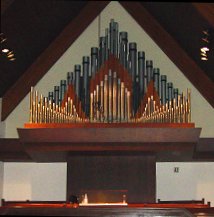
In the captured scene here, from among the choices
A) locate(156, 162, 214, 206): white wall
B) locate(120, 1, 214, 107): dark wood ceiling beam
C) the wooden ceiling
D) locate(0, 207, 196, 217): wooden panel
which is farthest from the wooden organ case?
locate(0, 207, 196, 217): wooden panel

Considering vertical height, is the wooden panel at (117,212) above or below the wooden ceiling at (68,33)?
below

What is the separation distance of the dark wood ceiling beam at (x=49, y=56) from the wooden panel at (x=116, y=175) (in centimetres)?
227

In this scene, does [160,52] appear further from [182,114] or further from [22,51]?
[22,51]

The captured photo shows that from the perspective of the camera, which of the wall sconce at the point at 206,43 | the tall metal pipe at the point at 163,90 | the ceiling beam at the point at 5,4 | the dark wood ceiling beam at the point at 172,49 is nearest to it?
the ceiling beam at the point at 5,4

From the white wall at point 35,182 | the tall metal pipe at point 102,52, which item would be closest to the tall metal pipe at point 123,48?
the tall metal pipe at point 102,52

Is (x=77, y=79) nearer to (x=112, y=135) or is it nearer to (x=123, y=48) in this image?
(x=123, y=48)

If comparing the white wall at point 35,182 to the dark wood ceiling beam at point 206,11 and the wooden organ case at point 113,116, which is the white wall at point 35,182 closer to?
the wooden organ case at point 113,116

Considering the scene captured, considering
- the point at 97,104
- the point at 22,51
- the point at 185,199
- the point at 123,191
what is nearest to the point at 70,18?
the point at 22,51

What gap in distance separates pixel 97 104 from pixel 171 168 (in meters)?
4.04

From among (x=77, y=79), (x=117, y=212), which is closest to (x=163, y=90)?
(x=77, y=79)

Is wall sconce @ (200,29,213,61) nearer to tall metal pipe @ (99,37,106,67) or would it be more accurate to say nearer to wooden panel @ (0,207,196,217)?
tall metal pipe @ (99,37,106,67)

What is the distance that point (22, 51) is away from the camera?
12344mm

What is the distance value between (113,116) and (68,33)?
3194 mm

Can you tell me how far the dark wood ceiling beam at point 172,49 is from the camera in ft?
44.6
